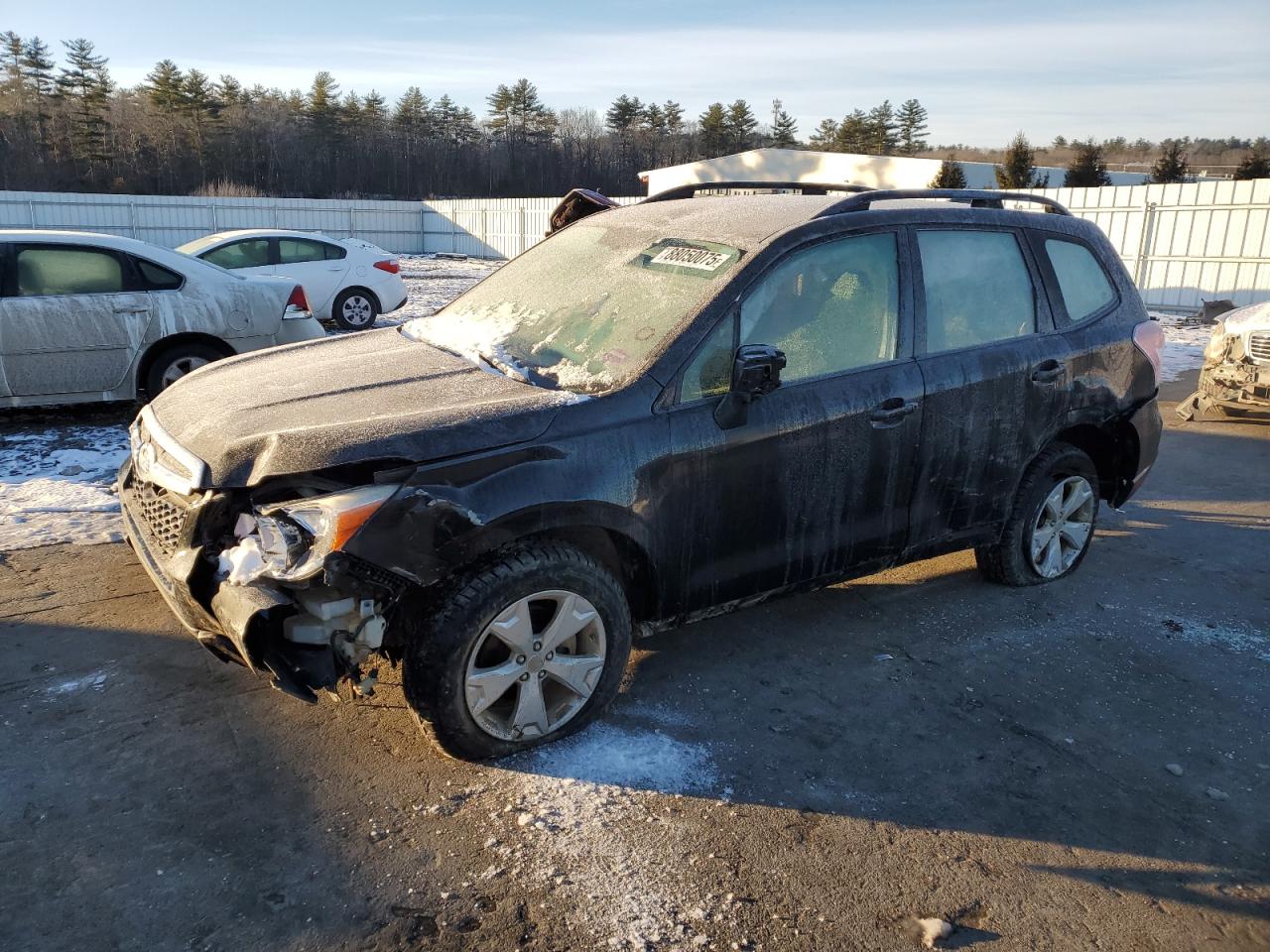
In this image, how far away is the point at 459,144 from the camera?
79.6m

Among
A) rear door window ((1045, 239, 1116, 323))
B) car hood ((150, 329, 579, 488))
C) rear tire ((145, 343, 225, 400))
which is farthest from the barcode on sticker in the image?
rear tire ((145, 343, 225, 400))

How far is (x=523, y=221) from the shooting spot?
31.3 meters

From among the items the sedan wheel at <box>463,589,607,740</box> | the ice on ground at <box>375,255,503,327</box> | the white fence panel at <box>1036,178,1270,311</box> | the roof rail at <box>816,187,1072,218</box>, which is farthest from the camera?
the white fence panel at <box>1036,178,1270,311</box>

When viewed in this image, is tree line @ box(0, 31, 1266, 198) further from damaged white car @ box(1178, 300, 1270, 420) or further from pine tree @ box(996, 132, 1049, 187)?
damaged white car @ box(1178, 300, 1270, 420)

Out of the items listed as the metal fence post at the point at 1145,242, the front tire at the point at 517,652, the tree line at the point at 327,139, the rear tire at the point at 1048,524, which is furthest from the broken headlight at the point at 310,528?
the tree line at the point at 327,139

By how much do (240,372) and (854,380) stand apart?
253cm

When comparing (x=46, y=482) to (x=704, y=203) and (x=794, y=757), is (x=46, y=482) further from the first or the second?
(x=794, y=757)

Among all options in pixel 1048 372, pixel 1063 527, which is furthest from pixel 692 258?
pixel 1063 527

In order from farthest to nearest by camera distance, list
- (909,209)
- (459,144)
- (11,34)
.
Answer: (459,144) < (11,34) < (909,209)

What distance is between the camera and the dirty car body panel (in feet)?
9.20

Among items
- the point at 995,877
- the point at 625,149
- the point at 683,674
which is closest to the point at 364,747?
the point at 683,674

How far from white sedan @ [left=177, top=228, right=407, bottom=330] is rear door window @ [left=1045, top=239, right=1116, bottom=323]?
10.6m

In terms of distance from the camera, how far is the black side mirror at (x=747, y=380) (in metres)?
3.25

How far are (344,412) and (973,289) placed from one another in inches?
110
